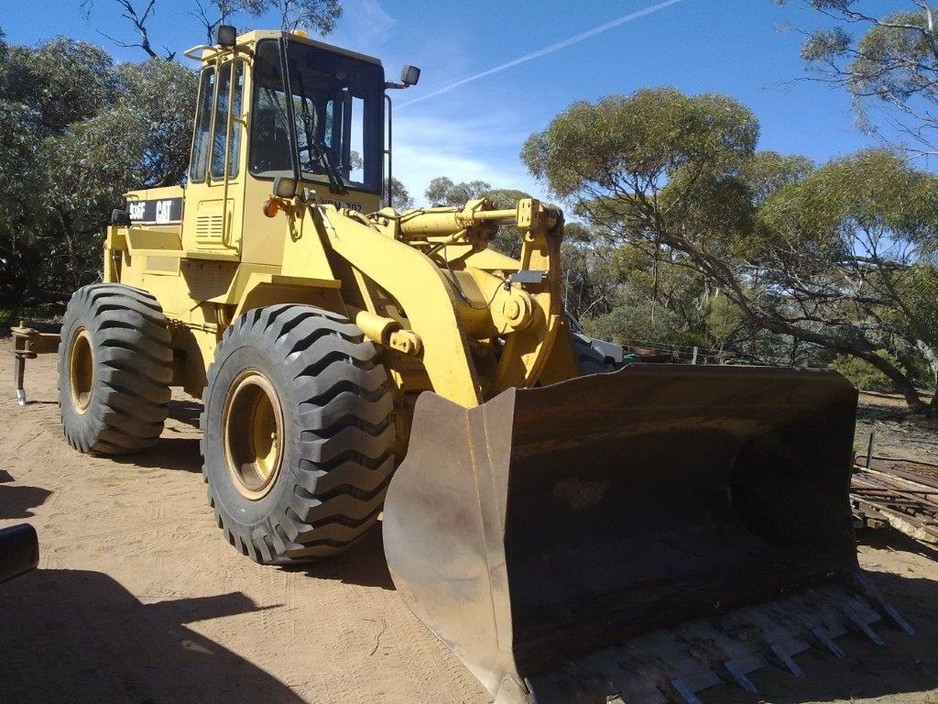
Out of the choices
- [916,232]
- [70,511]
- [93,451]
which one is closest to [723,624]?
[70,511]

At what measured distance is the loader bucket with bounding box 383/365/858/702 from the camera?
3277mm

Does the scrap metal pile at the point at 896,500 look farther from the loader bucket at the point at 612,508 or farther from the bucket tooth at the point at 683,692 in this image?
the bucket tooth at the point at 683,692

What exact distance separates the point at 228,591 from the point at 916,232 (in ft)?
47.5

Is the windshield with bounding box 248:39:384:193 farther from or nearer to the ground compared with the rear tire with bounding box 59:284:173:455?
farther from the ground

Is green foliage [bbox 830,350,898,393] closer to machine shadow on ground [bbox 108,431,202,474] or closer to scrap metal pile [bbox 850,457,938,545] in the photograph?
scrap metal pile [bbox 850,457,938,545]

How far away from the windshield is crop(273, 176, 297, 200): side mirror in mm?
408

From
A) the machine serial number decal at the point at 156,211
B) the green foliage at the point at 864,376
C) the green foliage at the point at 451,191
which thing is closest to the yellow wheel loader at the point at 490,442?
the machine serial number decal at the point at 156,211

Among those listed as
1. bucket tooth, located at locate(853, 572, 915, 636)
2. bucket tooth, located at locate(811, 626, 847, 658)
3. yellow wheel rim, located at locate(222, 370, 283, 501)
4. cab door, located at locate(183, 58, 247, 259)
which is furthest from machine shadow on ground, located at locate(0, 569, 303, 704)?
bucket tooth, located at locate(853, 572, 915, 636)

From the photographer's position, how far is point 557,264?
4402 millimetres

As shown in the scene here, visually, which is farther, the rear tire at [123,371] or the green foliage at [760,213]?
the green foliage at [760,213]

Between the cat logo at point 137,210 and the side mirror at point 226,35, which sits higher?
the side mirror at point 226,35

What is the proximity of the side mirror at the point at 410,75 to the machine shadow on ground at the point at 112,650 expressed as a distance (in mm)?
4094

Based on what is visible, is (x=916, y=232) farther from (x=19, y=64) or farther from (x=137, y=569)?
(x=19, y=64)

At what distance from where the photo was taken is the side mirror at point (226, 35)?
553 cm
